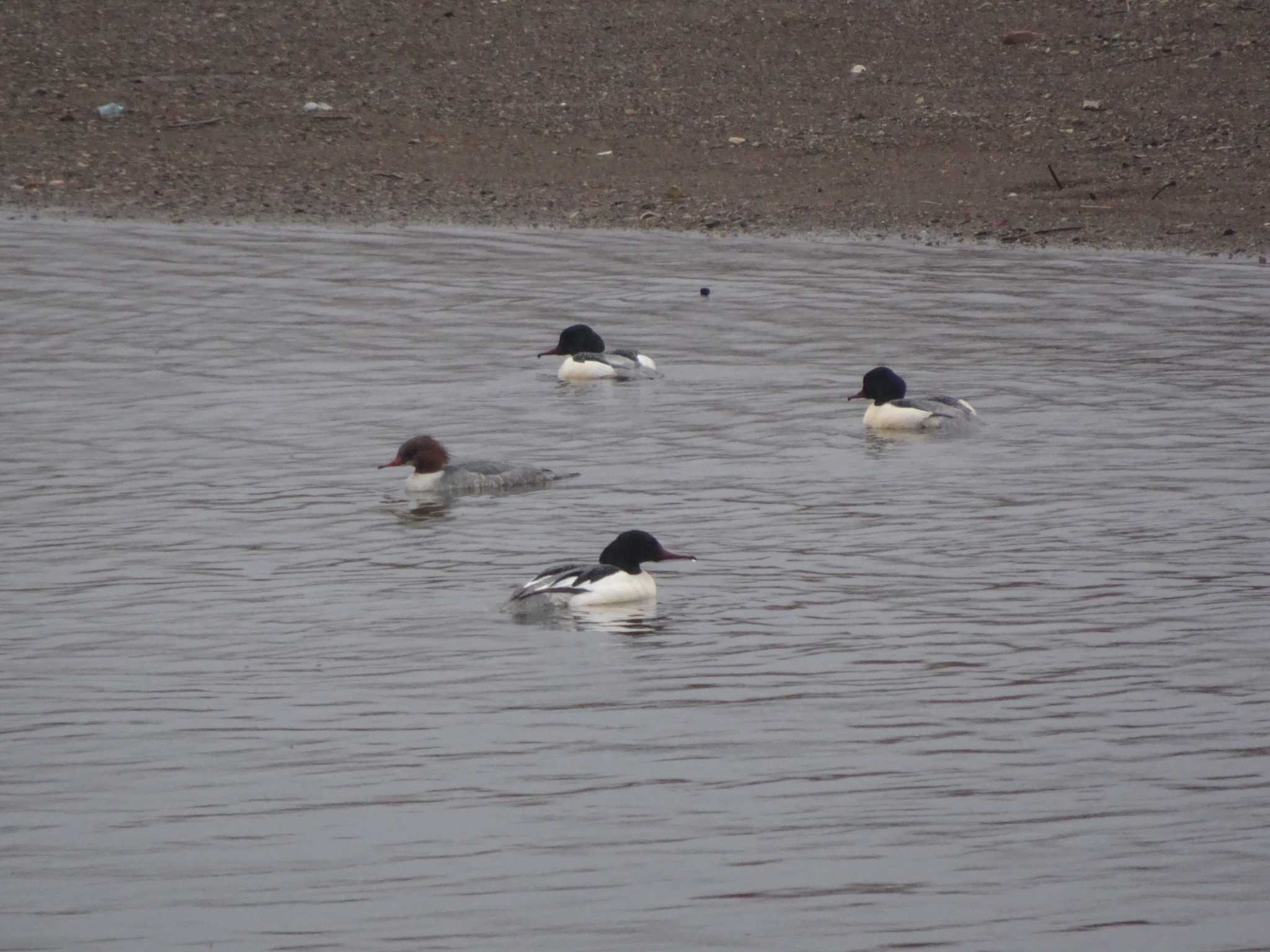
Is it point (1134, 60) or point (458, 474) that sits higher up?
point (1134, 60)

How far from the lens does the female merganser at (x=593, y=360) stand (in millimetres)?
15742

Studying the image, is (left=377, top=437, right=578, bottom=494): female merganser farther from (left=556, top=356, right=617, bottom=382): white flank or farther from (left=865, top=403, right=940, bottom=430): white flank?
(left=556, top=356, right=617, bottom=382): white flank

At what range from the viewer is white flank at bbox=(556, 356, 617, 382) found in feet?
51.7

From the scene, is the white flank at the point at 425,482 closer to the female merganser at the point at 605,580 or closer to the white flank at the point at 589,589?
the female merganser at the point at 605,580

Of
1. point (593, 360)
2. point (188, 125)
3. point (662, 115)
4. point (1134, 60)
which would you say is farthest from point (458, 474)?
point (1134, 60)

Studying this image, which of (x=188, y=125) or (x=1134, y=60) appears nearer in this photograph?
(x=188, y=125)

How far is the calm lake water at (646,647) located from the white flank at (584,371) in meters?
0.22

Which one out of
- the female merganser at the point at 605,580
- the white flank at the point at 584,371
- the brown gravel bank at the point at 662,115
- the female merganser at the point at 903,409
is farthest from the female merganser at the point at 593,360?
the brown gravel bank at the point at 662,115

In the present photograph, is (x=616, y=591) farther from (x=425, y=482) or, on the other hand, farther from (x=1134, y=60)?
(x=1134, y=60)

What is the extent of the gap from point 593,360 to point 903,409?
2898 millimetres

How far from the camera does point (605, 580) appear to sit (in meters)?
9.62

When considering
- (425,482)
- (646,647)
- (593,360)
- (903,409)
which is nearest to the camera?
(646,647)

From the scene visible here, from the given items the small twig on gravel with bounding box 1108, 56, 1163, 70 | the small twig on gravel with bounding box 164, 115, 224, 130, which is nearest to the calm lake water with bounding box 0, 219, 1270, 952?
the small twig on gravel with bounding box 164, 115, 224, 130

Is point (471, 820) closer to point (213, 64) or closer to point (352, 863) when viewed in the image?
point (352, 863)
